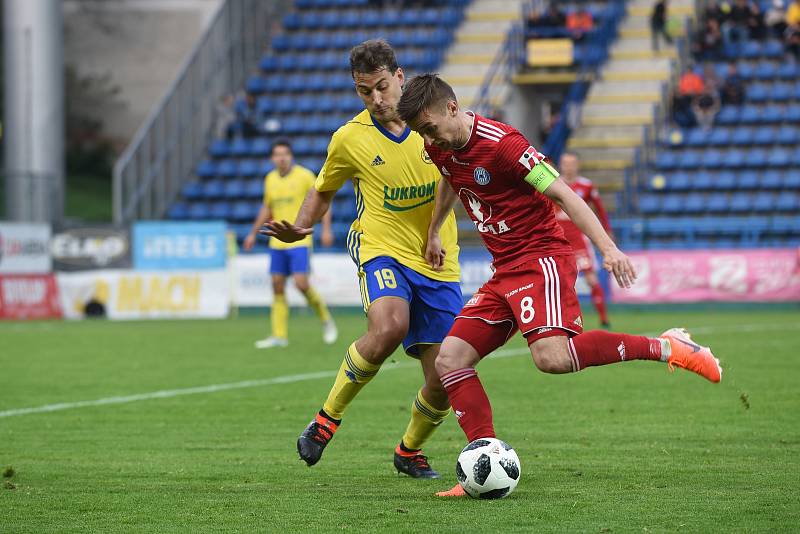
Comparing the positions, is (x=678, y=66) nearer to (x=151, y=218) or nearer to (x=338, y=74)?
(x=338, y=74)

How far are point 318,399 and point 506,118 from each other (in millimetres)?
18124

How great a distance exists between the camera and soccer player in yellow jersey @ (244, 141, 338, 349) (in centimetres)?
1505

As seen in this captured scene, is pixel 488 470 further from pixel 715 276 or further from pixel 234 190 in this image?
pixel 234 190

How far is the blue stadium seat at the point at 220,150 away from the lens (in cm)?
2816

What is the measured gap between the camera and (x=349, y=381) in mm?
6652

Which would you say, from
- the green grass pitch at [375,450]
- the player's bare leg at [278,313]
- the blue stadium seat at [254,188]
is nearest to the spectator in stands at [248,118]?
the blue stadium seat at [254,188]

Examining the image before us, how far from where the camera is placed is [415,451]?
6.62m

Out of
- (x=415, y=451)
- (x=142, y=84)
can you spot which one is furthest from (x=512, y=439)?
(x=142, y=84)

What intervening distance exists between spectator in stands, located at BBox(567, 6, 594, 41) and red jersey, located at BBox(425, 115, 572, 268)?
21.9 metres

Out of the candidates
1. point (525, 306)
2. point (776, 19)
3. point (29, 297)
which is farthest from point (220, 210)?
point (525, 306)

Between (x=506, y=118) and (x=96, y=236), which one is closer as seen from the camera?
(x=96, y=236)

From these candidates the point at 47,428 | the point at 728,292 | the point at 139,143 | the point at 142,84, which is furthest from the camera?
the point at 142,84

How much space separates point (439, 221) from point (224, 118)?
2228cm

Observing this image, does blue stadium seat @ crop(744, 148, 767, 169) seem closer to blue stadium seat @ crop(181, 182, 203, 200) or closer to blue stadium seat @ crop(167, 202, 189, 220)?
blue stadium seat @ crop(181, 182, 203, 200)
